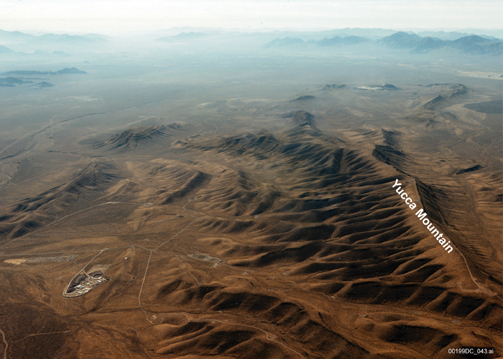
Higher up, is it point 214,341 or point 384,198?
point 384,198

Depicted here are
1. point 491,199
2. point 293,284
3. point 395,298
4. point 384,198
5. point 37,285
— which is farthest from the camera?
point 491,199

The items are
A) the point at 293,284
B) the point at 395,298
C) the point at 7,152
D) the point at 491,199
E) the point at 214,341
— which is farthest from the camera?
the point at 7,152

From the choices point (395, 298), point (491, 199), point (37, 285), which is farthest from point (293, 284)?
point (491, 199)

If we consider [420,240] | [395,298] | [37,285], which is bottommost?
[37,285]

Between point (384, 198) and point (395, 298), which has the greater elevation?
point (384, 198)

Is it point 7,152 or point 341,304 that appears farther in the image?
point 7,152

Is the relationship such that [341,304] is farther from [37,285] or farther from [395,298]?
[37,285]

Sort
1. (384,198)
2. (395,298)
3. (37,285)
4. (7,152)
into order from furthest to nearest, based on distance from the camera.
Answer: (7,152)
(384,198)
(37,285)
(395,298)

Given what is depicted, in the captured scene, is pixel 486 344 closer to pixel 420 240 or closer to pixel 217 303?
pixel 420 240

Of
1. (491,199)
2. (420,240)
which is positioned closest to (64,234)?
(420,240)
